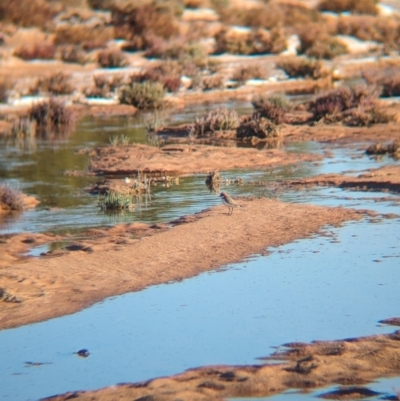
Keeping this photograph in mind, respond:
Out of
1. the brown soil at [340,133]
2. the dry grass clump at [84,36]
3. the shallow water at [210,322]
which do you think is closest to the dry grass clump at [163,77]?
the dry grass clump at [84,36]

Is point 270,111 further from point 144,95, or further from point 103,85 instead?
point 103,85

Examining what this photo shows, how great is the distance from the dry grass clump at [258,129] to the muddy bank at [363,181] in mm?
5550

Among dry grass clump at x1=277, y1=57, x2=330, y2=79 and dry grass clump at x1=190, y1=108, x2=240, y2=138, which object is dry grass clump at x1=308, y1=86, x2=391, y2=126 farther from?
dry grass clump at x1=277, y1=57, x2=330, y2=79

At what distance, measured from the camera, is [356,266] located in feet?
34.1

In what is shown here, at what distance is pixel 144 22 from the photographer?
4453cm

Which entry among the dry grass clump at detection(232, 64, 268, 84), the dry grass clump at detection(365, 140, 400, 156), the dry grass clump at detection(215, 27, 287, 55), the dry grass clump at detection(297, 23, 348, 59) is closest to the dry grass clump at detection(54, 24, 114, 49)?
the dry grass clump at detection(215, 27, 287, 55)

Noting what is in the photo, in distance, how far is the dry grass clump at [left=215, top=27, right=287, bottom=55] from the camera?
41750mm

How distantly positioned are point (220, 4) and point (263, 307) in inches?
1852

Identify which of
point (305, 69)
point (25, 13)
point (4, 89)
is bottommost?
point (4, 89)

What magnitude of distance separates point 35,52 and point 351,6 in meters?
27.2

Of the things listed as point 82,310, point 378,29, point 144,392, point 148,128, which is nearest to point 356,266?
point 82,310

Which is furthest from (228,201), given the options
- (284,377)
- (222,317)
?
(284,377)

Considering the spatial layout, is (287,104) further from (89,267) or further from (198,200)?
(89,267)

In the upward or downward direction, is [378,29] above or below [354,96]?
above
